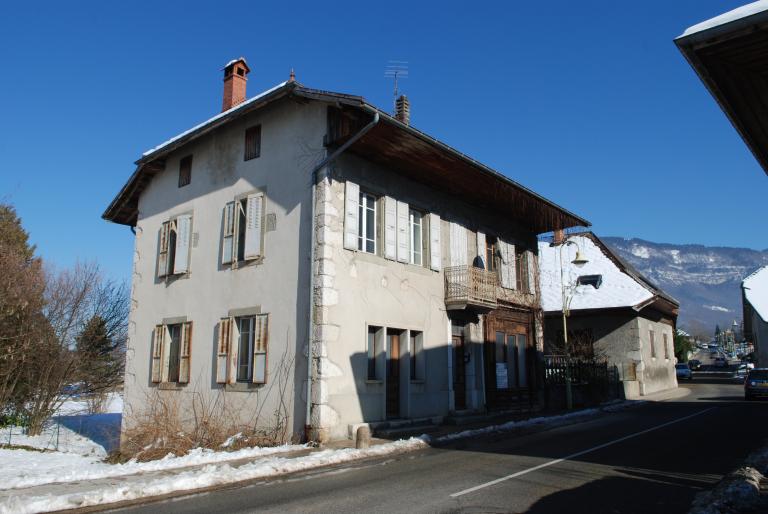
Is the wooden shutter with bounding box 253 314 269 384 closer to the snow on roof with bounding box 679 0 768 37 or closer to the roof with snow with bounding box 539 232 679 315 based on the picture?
the snow on roof with bounding box 679 0 768 37

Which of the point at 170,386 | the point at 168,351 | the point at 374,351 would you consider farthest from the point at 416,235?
the point at 170,386

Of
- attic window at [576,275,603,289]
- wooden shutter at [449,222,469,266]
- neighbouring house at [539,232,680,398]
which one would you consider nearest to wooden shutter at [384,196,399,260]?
wooden shutter at [449,222,469,266]

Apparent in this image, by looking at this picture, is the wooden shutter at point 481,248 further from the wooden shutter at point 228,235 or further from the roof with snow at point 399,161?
the wooden shutter at point 228,235

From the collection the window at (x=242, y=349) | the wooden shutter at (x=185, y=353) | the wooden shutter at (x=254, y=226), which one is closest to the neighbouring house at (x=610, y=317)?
the wooden shutter at (x=254, y=226)

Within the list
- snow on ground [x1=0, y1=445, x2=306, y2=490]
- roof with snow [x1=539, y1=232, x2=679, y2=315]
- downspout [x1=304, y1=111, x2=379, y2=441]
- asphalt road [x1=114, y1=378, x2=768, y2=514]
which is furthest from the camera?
roof with snow [x1=539, y1=232, x2=679, y2=315]

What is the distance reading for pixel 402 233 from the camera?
52.9 ft

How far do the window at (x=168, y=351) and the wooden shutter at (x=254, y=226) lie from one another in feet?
10.7

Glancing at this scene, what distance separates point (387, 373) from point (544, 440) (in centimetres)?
421

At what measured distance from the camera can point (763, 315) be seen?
37188 mm

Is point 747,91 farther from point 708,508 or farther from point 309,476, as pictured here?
point 309,476

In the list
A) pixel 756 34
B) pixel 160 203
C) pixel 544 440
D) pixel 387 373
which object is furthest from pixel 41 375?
pixel 756 34

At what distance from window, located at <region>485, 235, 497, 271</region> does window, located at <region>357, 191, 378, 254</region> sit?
5.93 m

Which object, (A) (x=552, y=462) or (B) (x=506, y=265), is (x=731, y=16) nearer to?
(A) (x=552, y=462)

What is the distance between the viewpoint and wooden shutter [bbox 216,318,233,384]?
15180mm
